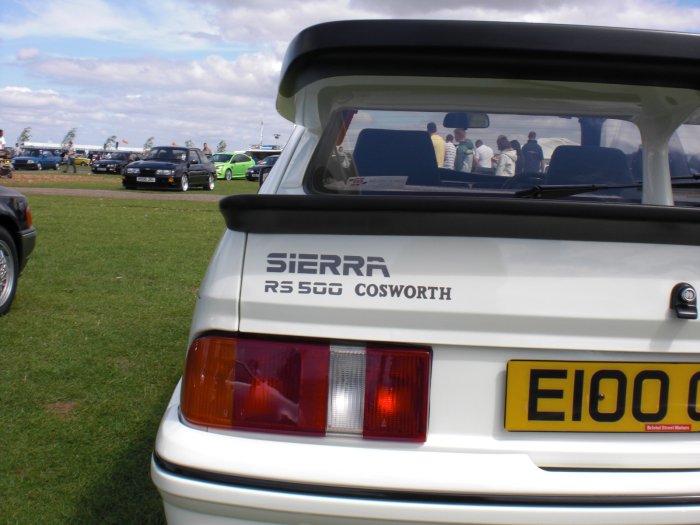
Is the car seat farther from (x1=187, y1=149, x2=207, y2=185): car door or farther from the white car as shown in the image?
(x1=187, y1=149, x2=207, y2=185): car door

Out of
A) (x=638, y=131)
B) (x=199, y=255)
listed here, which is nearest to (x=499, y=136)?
(x=638, y=131)

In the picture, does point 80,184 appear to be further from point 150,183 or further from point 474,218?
point 474,218

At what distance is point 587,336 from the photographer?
166cm

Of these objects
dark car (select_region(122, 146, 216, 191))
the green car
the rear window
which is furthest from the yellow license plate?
the green car

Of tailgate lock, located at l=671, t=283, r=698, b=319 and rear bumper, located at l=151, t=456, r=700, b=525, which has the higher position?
tailgate lock, located at l=671, t=283, r=698, b=319

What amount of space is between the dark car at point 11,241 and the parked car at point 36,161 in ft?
152

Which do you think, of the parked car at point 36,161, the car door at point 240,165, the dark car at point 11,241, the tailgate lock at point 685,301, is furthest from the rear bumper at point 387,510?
the parked car at point 36,161

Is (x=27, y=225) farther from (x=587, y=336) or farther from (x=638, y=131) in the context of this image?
(x=587, y=336)

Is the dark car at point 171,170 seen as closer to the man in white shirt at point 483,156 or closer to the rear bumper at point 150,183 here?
the rear bumper at point 150,183

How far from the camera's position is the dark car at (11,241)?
593 cm

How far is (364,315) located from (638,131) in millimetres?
1423

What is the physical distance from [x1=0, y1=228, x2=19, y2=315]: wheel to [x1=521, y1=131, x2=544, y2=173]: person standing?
4768mm

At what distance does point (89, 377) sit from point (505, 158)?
10.3 ft

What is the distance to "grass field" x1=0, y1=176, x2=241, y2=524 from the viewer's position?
3121 mm
